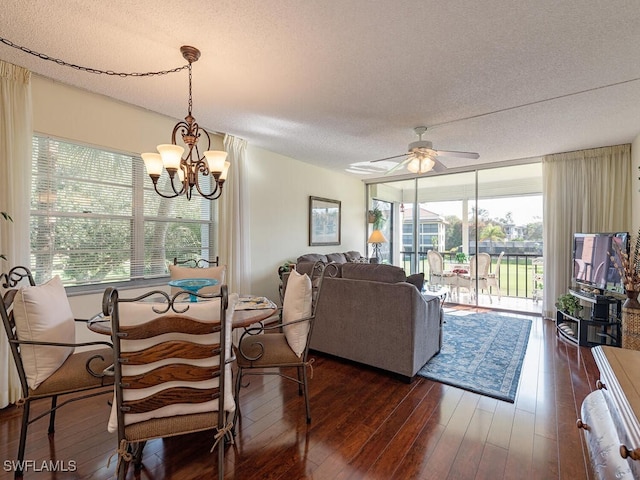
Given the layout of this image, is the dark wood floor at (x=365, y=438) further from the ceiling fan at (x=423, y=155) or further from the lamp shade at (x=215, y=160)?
the ceiling fan at (x=423, y=155)

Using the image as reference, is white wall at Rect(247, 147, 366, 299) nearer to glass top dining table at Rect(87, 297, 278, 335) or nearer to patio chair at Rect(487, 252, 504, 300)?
glass top dining table at Rect(87, 297, 278, 335)

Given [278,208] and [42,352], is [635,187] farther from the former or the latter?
[42,352]

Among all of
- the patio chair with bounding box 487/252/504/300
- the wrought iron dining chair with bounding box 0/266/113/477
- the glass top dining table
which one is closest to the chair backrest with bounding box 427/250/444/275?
the patio chair with bounding box 487/252/504/300

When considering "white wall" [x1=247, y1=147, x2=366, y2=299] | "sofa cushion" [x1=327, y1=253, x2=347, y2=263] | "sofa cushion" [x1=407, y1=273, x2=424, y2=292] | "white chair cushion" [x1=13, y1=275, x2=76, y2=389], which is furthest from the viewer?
"sofa cushion" [x1=327, y1=253, x2=347, y2=263]

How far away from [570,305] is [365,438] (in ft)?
11.3

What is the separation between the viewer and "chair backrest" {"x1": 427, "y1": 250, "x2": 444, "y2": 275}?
577 cm

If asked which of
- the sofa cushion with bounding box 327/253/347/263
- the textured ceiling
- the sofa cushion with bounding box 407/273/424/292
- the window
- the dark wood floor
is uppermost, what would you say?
the textured ceiling

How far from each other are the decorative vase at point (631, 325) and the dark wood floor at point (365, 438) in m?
0.67

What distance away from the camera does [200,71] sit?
7.73 ft

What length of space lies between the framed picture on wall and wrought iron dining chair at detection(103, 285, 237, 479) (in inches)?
160

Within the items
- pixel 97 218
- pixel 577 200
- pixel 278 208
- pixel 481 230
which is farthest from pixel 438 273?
pixel 97 218

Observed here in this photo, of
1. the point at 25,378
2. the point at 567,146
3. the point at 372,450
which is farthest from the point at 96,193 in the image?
the point at 567,146

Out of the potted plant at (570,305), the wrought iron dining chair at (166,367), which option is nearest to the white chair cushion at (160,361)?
the wrought iron dining chair at (166,367)

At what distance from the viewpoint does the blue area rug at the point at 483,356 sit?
2.59 meters
